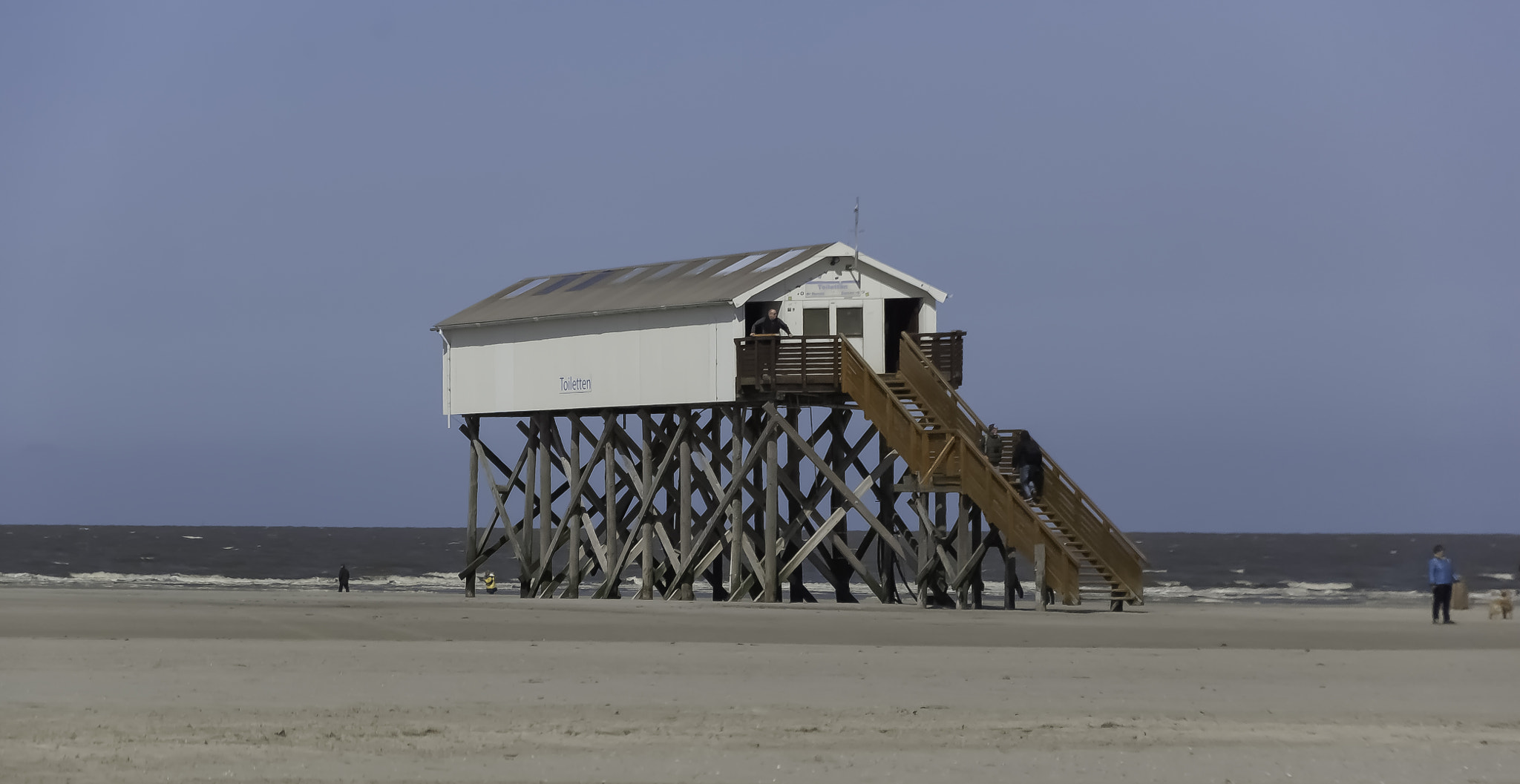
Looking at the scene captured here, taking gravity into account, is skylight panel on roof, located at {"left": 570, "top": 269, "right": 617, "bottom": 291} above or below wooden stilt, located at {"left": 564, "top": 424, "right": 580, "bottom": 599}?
above

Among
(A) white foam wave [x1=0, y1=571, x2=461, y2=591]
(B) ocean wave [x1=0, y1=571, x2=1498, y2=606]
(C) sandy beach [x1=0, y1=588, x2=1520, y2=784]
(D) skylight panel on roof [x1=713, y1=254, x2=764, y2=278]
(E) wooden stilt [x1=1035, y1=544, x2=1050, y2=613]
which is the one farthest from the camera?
(A) white foam wave [x1=0, y1=571, x2=461, y2=591]

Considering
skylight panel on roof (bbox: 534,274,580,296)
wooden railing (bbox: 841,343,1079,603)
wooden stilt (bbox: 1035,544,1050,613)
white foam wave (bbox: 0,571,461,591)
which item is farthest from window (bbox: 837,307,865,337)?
white foam wave (bbox: 0,571,461,591)

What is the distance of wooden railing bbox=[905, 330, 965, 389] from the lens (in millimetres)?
30812

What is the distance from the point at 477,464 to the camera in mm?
38438

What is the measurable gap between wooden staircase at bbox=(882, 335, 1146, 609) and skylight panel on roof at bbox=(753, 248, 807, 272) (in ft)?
11.7

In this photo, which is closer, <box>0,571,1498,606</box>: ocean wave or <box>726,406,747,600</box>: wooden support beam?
<box>726,406,747,600</box>: wooden support beam

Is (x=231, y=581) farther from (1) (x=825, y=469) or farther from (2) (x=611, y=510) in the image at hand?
(1) (x=825, y=469)

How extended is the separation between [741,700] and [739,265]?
18.3 m

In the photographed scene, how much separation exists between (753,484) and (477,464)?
7.63 meters

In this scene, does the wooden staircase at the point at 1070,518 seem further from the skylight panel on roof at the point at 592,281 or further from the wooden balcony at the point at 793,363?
the skylight panel on roof at the point at 592,281

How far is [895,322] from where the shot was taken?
32.7 meters

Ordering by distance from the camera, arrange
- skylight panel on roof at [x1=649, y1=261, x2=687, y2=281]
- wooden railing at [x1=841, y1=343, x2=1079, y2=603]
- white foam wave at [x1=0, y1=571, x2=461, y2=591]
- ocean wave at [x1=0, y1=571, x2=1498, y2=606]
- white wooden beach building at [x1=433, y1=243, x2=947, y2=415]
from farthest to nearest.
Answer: white foam wave at [x1=0, y1=571, x2=461, y2=591], ocean wave at [x1=0, y1=571, x2=1498, y2=606], skylight panel on roof at [x1=649, y1=261, x2=687, y2=281], white wooden beach building at [x1=433, y1=243, x2=947, y2=415], wooden railing at [x1=841, y1=343, x2=1079, y2=603]

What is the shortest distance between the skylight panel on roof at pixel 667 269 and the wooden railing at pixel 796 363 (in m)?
5.53

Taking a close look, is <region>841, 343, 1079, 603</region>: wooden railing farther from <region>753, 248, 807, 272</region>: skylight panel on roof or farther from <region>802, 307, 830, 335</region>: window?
<region>753, 248, 807, 272</region>: skylight panel on roof
